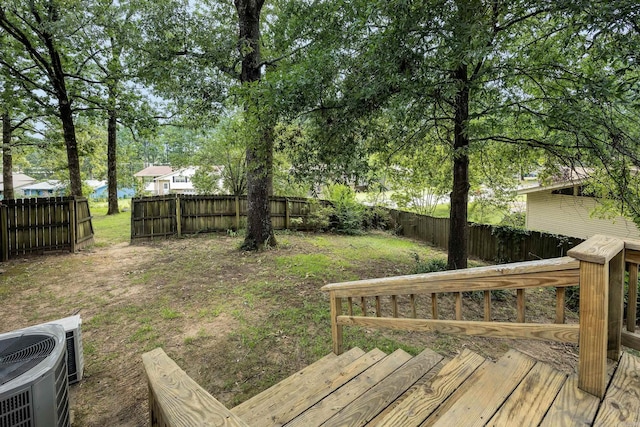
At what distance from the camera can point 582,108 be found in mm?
3525

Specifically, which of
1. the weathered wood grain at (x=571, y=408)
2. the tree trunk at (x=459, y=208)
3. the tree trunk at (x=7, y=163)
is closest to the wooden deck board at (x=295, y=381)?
the weathered wood grain at (x=571, y=408)

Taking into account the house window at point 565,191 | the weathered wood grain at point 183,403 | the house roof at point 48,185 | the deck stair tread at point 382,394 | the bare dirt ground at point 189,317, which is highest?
the house roof at point 48,185

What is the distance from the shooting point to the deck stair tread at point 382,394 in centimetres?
159

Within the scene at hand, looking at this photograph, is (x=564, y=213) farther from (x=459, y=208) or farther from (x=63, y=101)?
(x=63, y=101)

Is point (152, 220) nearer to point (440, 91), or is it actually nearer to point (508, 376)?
point (440, 91)

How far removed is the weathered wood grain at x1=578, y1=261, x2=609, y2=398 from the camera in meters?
1.21

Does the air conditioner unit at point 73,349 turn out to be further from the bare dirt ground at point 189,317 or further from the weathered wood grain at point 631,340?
the weathered wood grain at point 631,340

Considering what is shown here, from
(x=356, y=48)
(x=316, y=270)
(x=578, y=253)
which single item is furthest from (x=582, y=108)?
(x=316, y=270)

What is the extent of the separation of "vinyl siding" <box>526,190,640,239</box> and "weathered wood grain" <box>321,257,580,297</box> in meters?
10.7

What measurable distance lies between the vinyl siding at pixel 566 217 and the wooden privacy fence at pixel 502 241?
338 centimetres

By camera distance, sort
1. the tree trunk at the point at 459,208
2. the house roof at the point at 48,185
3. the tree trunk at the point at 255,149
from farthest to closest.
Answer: the house roof at the point at 48,185
the tree trunk at the point at 459,208
the tree trunk at the point at 255,149

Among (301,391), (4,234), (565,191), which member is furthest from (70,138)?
(565,191)

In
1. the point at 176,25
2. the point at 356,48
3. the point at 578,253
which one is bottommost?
the point at 578,253

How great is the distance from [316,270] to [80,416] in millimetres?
4035
